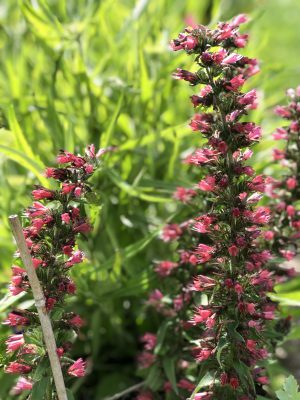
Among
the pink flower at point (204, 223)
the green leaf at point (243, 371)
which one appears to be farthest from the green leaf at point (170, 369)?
the pink flower at point (204, 223)

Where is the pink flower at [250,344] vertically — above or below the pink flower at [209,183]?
below

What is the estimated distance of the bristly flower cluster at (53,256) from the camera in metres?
1.32

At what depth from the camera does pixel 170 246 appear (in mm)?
2184

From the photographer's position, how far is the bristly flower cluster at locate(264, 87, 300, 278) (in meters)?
1.68

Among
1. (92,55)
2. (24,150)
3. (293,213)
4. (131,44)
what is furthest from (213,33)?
(92,55)

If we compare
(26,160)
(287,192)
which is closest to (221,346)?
(287,192)

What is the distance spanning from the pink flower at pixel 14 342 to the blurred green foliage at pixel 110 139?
0.43 meters

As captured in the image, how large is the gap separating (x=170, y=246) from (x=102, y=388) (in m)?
0.56

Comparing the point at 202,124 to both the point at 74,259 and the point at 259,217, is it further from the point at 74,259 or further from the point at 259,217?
the point at 74,259

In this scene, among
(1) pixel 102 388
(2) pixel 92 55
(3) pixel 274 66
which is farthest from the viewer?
(2) pixel 92 55

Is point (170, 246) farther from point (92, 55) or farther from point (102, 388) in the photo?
point (92, 55)

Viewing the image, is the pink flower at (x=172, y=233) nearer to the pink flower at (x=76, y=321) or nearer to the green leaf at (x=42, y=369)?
the pink flower at (x=76, y=321)

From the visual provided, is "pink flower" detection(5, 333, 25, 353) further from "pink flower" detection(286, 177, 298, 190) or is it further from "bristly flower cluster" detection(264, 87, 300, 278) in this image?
"pink flower" detection(286, 177, 298, 190)

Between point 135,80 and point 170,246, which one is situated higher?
point 135,80
